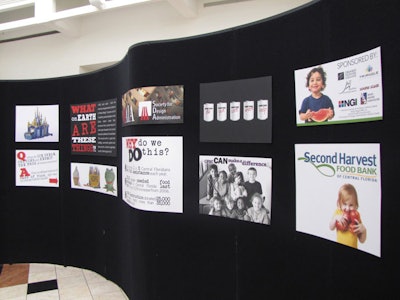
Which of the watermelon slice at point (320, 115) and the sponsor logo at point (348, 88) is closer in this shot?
the sponsor logo at point (348, 88)

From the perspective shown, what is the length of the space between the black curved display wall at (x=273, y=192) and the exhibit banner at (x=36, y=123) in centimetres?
45

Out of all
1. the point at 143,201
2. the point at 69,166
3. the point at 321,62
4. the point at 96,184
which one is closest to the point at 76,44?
the point at 69,166

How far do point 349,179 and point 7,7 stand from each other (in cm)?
589

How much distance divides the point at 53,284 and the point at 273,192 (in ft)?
9.55

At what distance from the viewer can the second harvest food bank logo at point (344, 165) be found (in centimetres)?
143

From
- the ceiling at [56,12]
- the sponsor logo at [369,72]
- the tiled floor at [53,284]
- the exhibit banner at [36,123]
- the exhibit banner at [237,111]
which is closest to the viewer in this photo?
the sponsor logo at [369,72]

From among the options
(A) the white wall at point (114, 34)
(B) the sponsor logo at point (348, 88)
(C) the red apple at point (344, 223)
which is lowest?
(C) the red apple at point (344, 223)

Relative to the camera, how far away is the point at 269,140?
196cm

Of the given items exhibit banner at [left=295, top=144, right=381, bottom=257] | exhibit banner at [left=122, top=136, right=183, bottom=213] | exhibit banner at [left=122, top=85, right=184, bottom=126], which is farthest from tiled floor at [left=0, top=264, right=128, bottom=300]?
exhibit banner at [left=295, top=144, right=381, bottom=257]

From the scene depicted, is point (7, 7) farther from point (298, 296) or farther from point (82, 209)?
point (298, 296)

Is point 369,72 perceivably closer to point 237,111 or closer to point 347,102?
point 347,102

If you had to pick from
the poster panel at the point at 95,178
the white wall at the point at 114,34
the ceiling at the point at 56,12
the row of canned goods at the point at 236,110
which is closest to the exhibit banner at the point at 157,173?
the row of canned goods at the point at 236,110

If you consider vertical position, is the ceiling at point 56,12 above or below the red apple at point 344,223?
above

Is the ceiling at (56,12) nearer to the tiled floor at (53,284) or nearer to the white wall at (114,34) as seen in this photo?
the white wall at (114,34)
